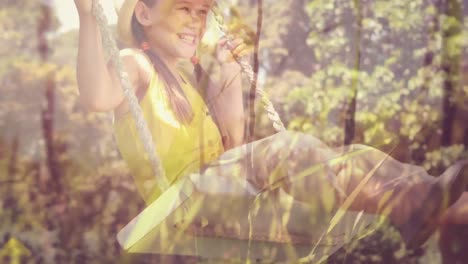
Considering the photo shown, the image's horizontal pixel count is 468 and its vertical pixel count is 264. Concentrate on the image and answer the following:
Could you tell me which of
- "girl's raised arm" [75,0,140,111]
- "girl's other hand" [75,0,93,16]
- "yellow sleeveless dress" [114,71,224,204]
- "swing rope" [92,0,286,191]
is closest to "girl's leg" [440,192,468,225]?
"yellow sleeveless dress" [114,71,224,204]

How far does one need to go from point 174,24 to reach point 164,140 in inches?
11.1

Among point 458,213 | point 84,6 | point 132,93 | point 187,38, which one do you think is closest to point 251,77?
point 187,38

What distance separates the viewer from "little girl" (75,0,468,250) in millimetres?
1614

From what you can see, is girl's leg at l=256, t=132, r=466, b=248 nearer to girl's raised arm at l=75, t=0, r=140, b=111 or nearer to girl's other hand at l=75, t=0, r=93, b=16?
girl's raised arm at l=75, t=0, r=140, b=111

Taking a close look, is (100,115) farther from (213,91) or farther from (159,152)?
(213,91)

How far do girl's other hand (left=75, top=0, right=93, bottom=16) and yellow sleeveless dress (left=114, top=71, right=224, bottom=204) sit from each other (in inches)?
8.5

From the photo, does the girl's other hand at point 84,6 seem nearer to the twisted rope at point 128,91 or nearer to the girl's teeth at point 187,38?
the twisted rope at point 128,91

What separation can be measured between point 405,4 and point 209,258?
834 millimetres

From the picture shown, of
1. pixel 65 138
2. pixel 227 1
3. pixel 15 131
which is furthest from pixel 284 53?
pixel 15 131

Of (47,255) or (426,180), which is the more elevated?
(426,180)

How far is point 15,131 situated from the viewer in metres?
1.64

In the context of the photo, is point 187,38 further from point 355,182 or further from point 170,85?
point 355,182

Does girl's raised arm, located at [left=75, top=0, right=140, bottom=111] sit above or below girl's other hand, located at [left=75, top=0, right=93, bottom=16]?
below
